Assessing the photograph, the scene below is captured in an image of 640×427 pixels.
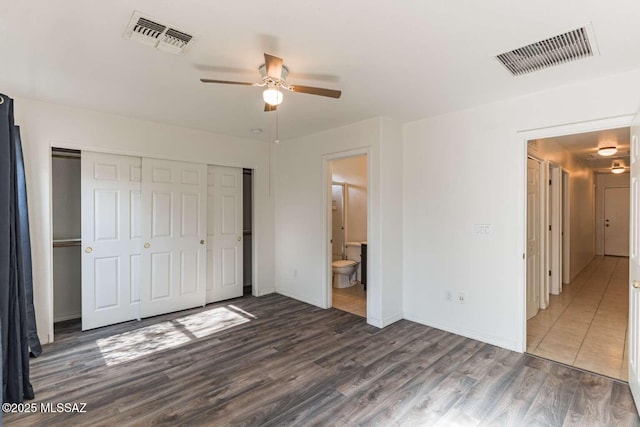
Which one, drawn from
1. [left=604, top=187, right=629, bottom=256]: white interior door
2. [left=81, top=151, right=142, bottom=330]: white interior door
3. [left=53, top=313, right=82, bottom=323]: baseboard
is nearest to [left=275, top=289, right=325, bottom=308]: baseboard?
[left=81, top=151, right=142, bottom=330]: white interior door

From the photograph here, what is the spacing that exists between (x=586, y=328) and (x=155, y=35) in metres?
4.96

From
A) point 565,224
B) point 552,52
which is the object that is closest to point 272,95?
point 552,52

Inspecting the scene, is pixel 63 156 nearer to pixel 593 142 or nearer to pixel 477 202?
pixel 477 202

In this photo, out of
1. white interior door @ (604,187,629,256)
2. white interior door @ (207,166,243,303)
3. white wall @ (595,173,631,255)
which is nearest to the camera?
white interior door @ (207,166,243,303)

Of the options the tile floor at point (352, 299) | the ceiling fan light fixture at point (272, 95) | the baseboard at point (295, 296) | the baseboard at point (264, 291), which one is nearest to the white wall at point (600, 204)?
the tile floor at point (352, 299)

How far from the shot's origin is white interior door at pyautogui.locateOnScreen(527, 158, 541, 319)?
3904 millimetres

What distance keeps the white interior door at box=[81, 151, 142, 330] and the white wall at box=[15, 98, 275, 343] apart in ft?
0.74

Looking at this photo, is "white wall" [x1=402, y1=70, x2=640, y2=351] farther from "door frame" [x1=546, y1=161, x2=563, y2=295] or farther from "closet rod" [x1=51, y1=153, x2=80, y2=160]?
"closet rod" [x1=51, y1=153, x2=80, y2=160]

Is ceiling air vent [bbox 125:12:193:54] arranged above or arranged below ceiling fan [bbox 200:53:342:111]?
above

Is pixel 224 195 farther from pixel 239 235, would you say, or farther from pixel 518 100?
pixel 518 100

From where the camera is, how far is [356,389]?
8.17 ft

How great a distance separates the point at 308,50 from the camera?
222cm

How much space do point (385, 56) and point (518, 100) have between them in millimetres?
1645

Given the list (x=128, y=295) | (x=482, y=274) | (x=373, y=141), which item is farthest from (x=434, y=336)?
(x=128, y=295)
